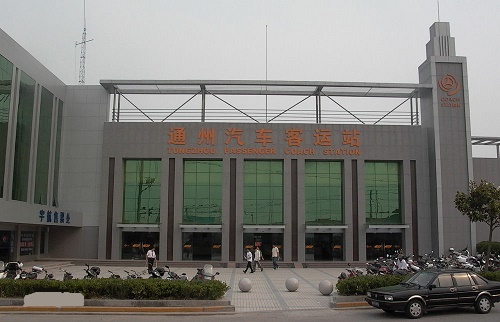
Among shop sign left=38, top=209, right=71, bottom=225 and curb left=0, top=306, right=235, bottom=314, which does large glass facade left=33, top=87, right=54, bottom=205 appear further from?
curb left=0, top=306, right=235, bottom=314

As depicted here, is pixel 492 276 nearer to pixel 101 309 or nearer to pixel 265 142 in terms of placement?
pixel 101 309

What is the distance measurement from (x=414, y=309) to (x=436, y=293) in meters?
0.85

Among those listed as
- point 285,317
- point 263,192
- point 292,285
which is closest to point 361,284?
point 285,317

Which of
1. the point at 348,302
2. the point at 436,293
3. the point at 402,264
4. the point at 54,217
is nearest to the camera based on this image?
the point at 436,293

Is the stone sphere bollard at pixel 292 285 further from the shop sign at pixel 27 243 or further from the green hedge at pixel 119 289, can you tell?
the shop sign at pixel 27 243

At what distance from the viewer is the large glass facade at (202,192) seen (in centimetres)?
3456

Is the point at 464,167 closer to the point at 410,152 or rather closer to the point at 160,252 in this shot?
the point at 410,152

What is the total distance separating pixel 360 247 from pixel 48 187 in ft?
67.4

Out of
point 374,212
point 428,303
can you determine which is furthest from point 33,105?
point 428,303

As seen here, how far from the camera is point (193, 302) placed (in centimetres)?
1464

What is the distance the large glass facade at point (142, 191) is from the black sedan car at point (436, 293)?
74.0 feet

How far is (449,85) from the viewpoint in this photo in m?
35.4

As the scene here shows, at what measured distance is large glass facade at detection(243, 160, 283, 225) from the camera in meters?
34.8

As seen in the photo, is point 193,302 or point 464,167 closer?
point 193,302
